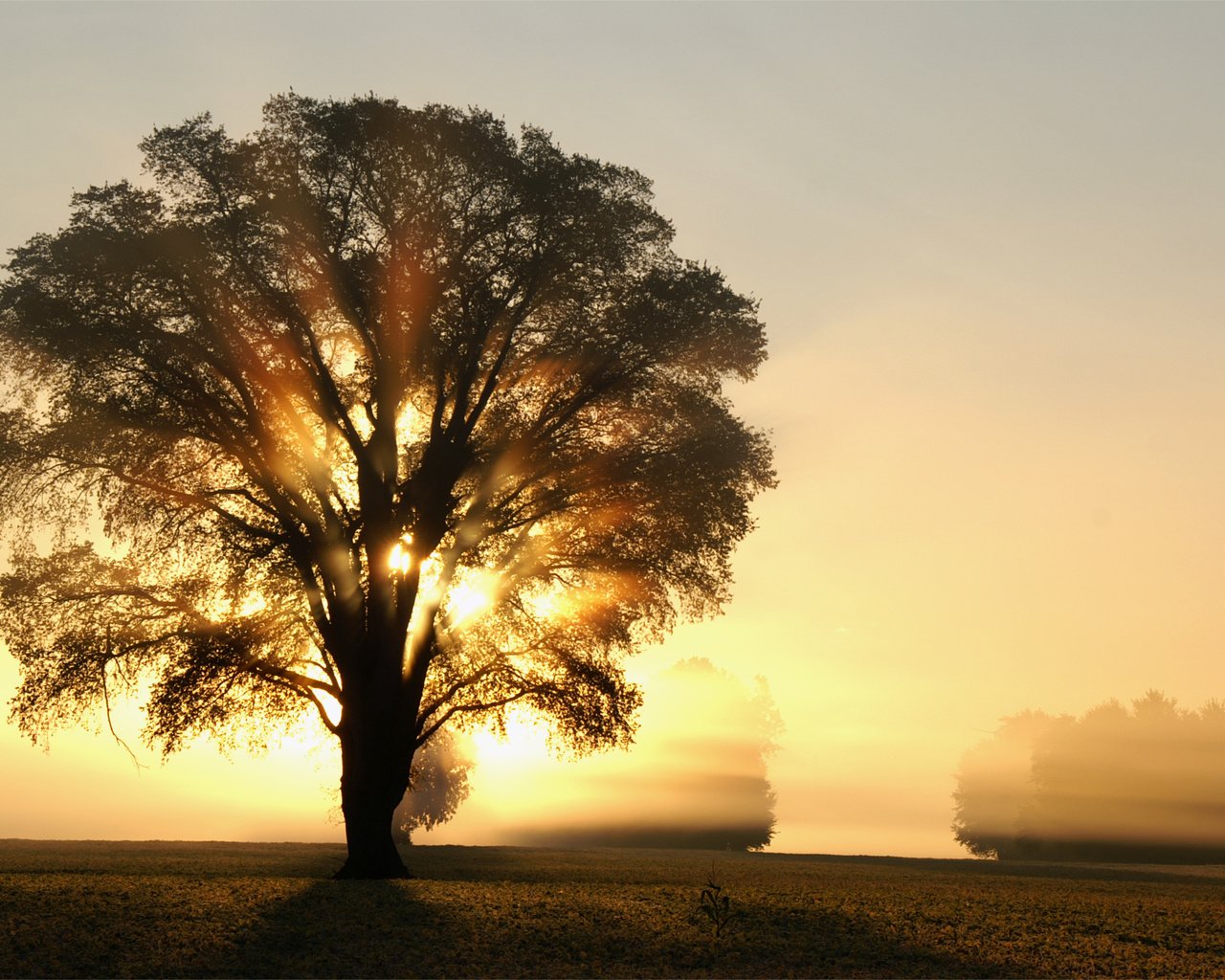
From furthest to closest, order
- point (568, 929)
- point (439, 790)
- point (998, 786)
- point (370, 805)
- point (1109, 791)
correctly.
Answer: point (998, 786)
point (1109, 791)
point (439, 790)
point (370, 805)
point (568, 929)

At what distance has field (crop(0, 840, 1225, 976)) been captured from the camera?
21047 millimetres

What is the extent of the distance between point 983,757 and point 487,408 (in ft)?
312

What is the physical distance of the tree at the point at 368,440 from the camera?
3222 cm

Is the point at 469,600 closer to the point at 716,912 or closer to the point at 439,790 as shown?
the point at 716,912

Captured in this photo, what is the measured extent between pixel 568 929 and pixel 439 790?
207ft

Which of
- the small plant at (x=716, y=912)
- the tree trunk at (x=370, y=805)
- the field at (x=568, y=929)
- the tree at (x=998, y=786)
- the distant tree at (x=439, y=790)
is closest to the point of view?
the field at (x=568, y=929)

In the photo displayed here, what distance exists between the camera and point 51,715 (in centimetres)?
3247

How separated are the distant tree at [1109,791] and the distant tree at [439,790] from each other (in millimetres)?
39874

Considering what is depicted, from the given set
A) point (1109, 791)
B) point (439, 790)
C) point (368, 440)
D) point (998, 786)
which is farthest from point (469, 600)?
point (998, 786)

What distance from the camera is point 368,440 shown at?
33.8 meters

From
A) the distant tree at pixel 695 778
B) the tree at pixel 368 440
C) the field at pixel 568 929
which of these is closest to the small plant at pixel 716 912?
the field at pixel 568 929

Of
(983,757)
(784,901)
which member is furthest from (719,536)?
(983,757)

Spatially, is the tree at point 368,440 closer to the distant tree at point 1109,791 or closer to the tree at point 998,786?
the distant tree at point 1109,791

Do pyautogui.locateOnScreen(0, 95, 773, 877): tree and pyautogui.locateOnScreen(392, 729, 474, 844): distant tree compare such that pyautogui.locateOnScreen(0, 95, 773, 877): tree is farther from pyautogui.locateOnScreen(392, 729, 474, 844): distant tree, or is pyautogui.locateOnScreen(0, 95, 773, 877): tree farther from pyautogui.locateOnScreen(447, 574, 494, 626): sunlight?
pyautogui.locateOnScreen(392, 729, 474, 844): distant tree
